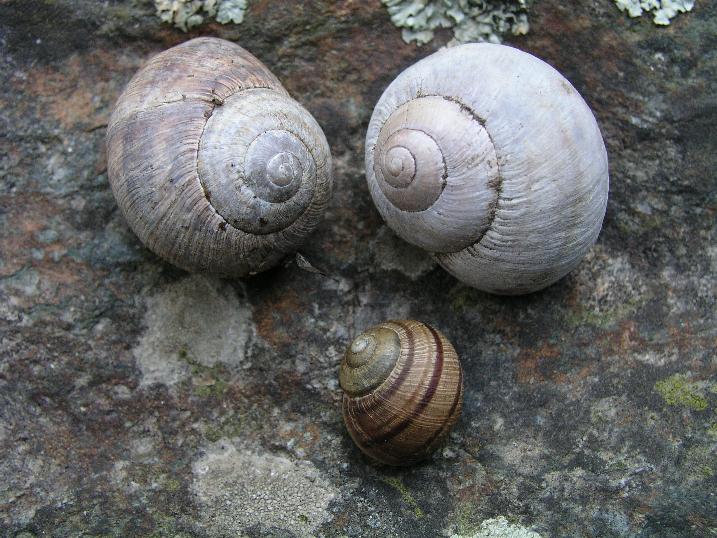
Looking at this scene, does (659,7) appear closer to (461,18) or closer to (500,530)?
(461,18)

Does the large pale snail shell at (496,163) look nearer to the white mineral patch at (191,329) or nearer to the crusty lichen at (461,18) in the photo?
the crusty lichen at (461,18)

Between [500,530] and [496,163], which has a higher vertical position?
[496,163]

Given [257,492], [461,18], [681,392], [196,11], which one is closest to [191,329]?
[257,492]

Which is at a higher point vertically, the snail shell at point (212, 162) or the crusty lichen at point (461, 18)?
the crusty lichen at point (461, 18)

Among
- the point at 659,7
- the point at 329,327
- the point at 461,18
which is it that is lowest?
the point at 329,327

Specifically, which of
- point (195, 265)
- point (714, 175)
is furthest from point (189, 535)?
point (714, 175)

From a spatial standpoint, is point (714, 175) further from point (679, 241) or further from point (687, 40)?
point (687, 40)

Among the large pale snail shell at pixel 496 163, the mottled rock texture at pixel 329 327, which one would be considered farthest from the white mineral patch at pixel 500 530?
the large pale snail shell at pixel 496 163
